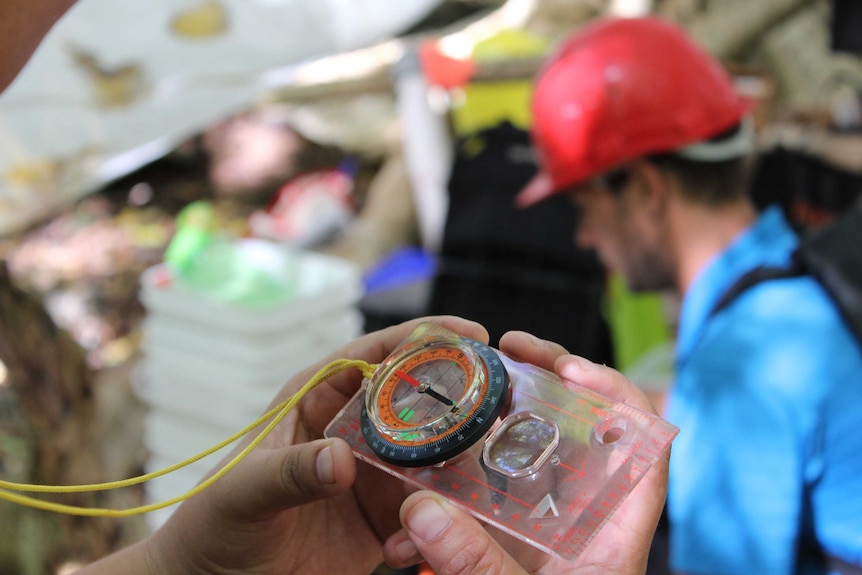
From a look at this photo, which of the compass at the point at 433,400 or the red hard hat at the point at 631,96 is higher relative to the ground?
the compass at the point at 433,400

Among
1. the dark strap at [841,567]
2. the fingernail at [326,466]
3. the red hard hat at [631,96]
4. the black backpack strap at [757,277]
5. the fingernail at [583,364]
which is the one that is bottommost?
the dark strap at [841,567]

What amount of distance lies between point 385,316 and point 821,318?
139cm

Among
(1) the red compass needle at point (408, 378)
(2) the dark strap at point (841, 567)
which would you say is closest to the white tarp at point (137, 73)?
(1) the red compass needle at point (408, 378)

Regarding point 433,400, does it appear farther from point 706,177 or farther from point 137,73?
point 706,177

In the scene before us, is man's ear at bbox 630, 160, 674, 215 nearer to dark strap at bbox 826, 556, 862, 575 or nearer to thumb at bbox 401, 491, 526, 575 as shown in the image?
dark strap at bbox 826, 556, 862, 575

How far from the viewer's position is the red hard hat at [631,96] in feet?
6.45

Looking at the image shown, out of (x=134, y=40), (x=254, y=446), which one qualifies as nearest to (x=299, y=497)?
(x=254, y=446)

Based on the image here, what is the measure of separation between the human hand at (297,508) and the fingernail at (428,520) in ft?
0.25

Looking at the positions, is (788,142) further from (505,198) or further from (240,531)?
(240,531)

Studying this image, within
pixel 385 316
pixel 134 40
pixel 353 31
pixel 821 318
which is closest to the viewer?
pixel 821 318

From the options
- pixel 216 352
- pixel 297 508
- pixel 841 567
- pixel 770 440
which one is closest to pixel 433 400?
pixel 297 508

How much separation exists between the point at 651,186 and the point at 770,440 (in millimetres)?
802

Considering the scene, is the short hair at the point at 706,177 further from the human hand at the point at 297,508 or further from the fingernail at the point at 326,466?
the fingernail at the point at 326,466

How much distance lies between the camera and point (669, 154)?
2.01m
